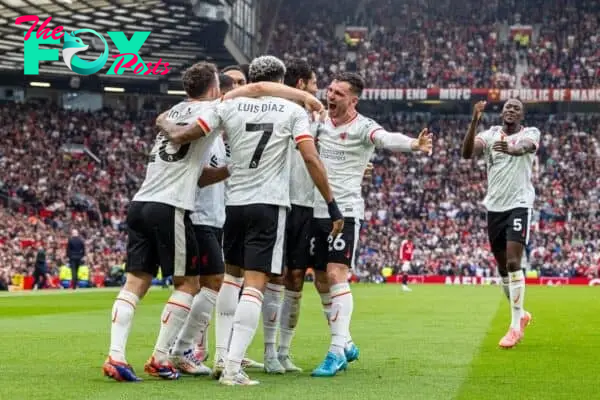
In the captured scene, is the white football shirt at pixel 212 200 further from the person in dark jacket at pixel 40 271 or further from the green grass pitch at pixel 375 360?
the person in dark jacket at pixel 40 271

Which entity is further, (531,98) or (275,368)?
(531,98)

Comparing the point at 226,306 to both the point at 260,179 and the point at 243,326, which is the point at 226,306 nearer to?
the point at 243,326

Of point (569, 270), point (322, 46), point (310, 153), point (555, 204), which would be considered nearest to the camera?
point (310, 153)

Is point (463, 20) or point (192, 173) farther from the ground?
point (463, 20)

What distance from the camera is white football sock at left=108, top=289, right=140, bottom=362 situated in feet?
26.2

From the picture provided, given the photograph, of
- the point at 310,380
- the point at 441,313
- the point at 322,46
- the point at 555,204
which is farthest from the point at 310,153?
the point at 322,46

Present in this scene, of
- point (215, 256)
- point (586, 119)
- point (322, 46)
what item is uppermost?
point (322, 46)

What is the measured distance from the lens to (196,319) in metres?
8.88

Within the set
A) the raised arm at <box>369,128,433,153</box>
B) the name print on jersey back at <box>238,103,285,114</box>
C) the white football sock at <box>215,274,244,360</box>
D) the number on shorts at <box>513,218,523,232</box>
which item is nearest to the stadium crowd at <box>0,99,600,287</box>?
the number on shorts at <box>513,218,523,232</box>

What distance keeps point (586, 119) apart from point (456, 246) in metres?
15.3

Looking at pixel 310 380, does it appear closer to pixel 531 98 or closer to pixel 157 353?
pixel 157 353

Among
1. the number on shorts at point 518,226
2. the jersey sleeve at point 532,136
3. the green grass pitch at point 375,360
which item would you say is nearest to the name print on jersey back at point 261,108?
the green grass pitch at point 375,360

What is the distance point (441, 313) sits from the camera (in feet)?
62.0

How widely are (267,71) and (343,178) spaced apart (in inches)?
54.3
